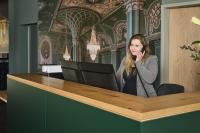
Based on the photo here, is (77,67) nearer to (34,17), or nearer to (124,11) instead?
(124,11)

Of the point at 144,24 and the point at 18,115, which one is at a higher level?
the point at 144,24

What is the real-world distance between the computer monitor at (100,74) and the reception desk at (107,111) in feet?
0.73

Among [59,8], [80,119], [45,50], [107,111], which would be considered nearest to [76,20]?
[59,8]

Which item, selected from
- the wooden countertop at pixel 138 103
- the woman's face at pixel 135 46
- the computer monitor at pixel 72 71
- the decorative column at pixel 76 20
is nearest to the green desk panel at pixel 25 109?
the computer monitor at pixel 72 71

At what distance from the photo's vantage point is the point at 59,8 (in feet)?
22.9

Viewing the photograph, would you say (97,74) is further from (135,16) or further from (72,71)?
(135,16)

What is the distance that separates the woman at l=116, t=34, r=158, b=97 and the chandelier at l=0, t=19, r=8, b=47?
812cm

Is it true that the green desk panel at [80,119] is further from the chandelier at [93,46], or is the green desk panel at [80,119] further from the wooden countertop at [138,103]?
the chandelier at [93,46]

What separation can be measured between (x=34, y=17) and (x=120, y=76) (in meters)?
6.06

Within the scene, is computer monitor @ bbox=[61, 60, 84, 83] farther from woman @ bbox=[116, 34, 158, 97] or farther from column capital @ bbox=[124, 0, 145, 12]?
column capital @ bbox=[124, 0, 145, 12]

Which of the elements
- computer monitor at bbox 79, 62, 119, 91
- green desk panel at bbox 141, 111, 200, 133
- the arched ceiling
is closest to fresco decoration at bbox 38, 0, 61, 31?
the arched ceiling

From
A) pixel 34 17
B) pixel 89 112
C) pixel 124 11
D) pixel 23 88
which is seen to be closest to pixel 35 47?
pixel 34 17

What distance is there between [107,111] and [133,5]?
367 centimetres

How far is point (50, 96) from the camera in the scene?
6.27ft
